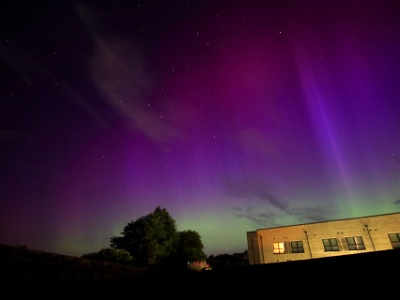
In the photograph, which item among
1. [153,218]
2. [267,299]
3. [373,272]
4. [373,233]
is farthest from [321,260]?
[153,218]

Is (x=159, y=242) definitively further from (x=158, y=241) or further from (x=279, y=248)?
(x=279, y=248)

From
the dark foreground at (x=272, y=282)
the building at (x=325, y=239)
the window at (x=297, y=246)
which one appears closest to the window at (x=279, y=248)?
the building at (x=325, y=239)

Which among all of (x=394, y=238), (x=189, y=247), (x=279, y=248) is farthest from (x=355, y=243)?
(x=189, y=247)

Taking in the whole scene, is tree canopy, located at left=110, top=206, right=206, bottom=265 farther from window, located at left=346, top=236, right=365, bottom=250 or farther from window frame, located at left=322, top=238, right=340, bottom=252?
window, located at left=346, top=236, right=365, bottom=250

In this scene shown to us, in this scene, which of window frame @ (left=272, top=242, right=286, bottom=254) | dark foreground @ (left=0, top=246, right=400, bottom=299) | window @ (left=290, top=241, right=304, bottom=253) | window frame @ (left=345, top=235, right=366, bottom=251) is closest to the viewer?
dark foreground @ (left=0, top=246, right=400, bottom=299)

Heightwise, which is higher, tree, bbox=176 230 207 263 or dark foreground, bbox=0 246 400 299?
tree, bbox=176 230 207 263

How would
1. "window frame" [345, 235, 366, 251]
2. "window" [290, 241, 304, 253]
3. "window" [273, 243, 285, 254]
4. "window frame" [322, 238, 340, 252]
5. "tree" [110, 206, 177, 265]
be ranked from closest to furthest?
"window frame" [345, 235, 366, 251], "window frame" [322, 238, 340, 252], "window" [290, 241, 304, 253], "window" [273, 243, 285, 254], "tree" [110, 206, 177, 265]

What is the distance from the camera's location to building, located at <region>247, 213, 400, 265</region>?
32812mm

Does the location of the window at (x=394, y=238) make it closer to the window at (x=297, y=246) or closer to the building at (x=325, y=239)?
the building at (x=325, y=239)

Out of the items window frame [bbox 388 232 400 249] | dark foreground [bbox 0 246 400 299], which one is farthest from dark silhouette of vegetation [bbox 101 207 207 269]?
dark foreground [bbox 0 246 400 299]

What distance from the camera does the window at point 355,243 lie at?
33.8 m

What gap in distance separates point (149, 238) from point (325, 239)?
31.0 metres

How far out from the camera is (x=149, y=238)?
4528 centimetres

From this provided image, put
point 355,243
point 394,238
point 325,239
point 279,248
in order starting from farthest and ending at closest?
point 279,248 < point 325,239 < point 355,243 < point 394,238
